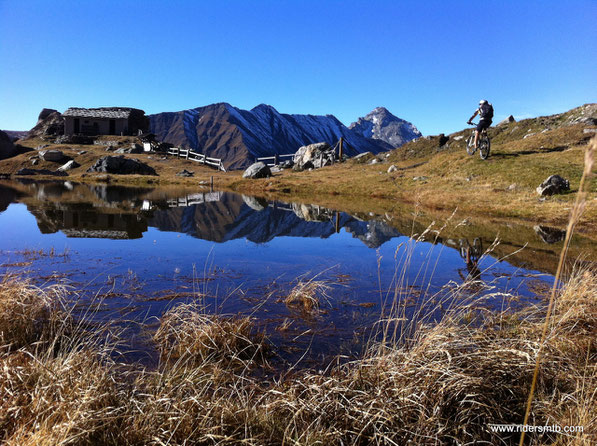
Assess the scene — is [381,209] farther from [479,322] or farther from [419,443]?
[419,443]

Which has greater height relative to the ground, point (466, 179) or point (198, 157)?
point (198, 157)

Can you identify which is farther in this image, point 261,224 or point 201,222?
point 261,224

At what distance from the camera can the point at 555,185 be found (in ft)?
62.2

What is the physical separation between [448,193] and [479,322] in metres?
19.0

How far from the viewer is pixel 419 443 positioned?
8.70 ft

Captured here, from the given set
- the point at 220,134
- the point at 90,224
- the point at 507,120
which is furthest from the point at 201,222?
the point at 220,134

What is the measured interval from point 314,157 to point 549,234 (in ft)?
127

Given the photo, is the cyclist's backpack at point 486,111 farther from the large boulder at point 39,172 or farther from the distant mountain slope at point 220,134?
the distant mountain slope at point 220,134

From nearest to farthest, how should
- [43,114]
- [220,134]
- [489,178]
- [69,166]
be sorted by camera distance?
[489,178]
[69,166]
[43,114]
[220,134]

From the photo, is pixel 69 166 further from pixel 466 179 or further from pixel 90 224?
pixel 466 179

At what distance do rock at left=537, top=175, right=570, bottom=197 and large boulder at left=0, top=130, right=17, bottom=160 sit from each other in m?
69.9

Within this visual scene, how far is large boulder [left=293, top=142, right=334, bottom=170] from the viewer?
4981 cm

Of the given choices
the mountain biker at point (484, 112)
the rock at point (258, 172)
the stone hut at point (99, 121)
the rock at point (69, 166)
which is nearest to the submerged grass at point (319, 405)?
the mountain biker at point (484, 112)

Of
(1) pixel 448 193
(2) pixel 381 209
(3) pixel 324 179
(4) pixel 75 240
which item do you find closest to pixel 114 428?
(4) pixel 75 240
